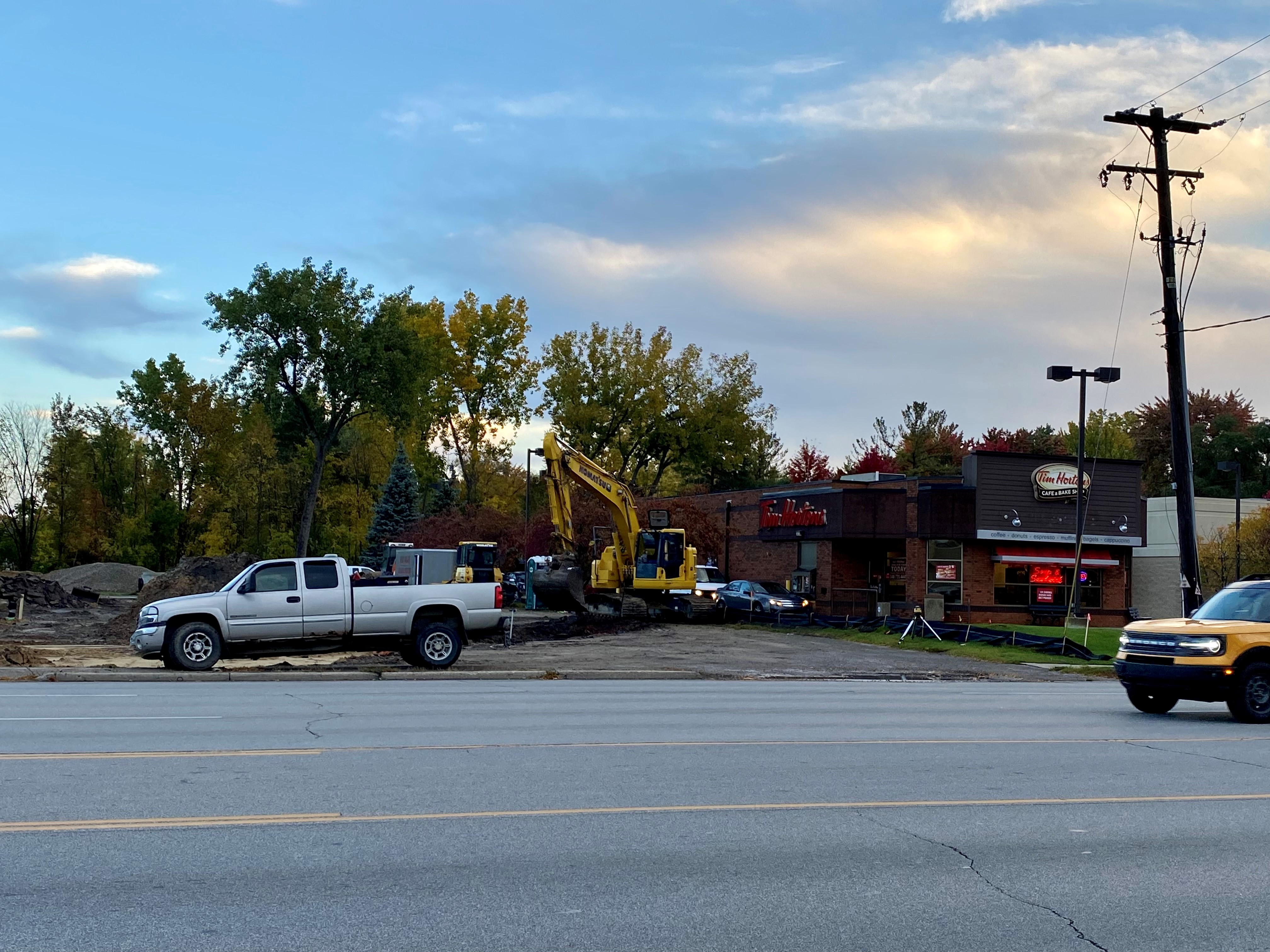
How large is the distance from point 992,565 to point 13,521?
6184 cm

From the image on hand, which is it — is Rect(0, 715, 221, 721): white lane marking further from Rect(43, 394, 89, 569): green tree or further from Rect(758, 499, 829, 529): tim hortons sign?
Rect(43, 394, 89, 569): green tree

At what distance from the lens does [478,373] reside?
81.5 m

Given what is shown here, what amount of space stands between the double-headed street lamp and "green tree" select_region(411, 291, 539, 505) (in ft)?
139

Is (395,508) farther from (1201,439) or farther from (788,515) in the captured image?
(1201,439)

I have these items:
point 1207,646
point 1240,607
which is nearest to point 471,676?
point 1207,646

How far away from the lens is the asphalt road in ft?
19.7

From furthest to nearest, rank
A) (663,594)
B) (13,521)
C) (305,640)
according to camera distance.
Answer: (13,521) < (663,594) < (305,640)

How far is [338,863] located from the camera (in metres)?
7.00

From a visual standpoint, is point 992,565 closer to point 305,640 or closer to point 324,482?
point 305,640

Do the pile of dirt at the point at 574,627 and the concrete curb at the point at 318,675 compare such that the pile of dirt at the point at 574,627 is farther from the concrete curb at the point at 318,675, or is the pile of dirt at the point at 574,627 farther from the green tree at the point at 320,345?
the green tree at the point at 320,345

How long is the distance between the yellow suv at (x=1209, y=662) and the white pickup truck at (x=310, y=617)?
1117cm

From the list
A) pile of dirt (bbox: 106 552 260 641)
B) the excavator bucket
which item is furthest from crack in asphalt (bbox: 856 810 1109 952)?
pile of dirt (bbox: 106 552 260 641)

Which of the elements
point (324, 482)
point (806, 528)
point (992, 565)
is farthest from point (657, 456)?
point (992, 565)

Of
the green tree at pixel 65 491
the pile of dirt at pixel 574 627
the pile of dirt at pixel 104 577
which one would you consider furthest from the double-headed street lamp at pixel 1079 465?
the green tree at pixel 65 491
